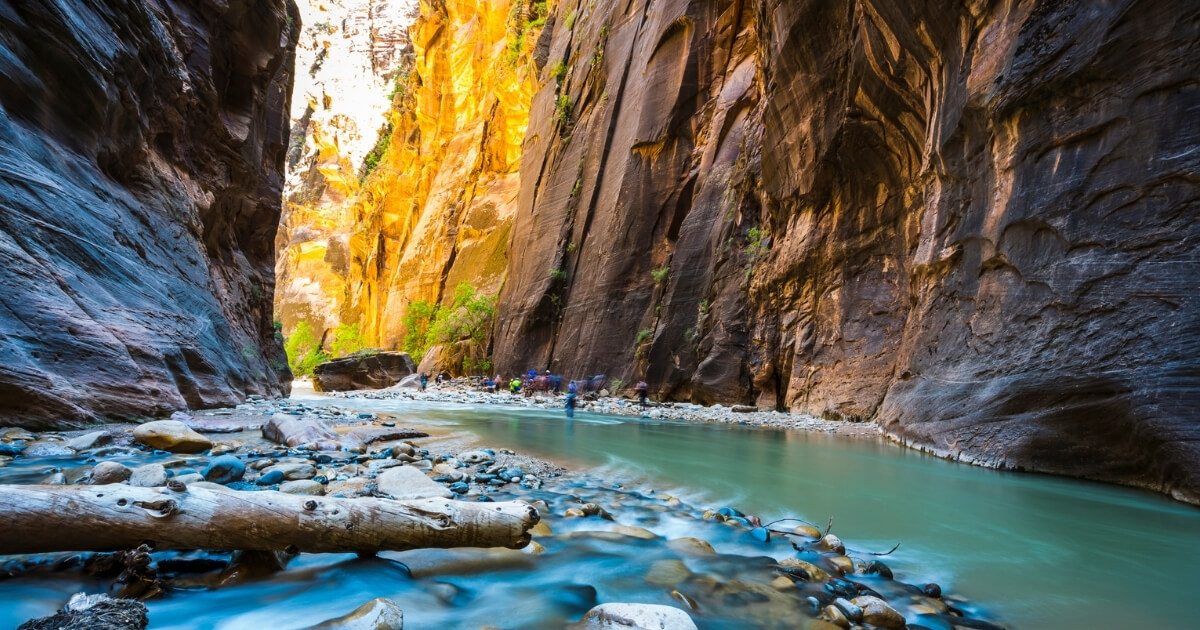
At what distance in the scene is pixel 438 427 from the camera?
870 centimetres

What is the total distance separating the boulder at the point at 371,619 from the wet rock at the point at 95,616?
53 cm

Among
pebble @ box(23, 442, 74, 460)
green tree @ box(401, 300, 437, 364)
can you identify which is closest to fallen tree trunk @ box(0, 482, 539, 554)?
pebble @ box(23, 442, 74, 460)

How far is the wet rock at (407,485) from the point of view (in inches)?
137

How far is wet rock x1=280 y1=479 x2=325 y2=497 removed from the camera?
330 cm

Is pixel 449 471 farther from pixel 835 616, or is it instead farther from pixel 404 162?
pixel 404 162

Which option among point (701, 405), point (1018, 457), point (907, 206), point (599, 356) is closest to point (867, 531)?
point (1018, 457)

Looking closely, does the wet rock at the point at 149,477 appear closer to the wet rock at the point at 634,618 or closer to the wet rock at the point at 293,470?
the wet rock at the point at 293,470

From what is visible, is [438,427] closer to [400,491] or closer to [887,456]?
[400,491]

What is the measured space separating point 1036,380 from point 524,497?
17.4 ft

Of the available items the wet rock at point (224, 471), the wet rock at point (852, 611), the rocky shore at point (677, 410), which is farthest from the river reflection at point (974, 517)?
the wet rock at point (224, 471)

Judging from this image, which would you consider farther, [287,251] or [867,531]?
[287,251]

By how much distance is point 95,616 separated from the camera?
1614 mm

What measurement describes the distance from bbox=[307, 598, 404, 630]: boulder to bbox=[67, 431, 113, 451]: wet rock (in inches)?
156

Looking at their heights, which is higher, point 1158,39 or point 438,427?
point 1158,39
